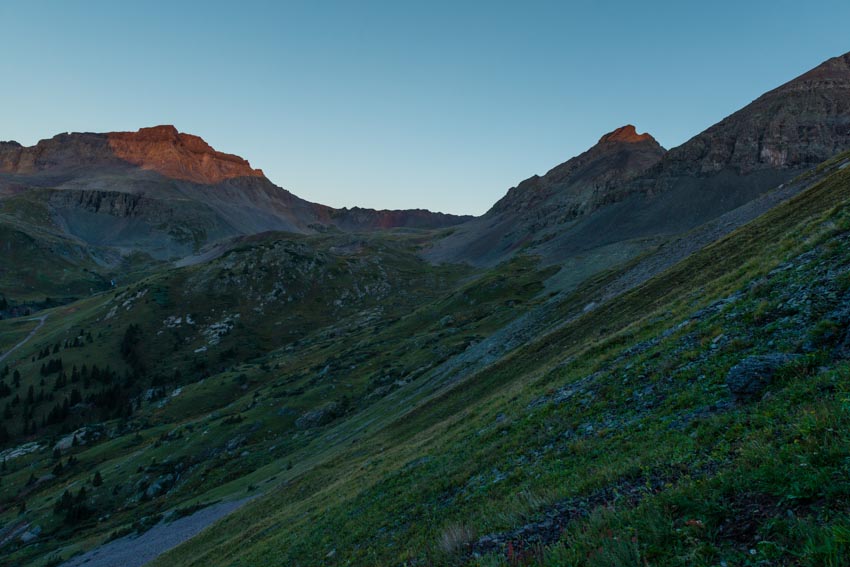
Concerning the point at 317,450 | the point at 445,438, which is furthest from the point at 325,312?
the point at 445,438

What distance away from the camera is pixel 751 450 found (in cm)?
804

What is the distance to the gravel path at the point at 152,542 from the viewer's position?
41.1 meters

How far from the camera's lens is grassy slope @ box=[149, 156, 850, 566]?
21.7 feet

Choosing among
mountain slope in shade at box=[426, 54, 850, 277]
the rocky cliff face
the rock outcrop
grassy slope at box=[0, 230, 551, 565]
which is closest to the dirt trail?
grassy slope at box=[0, 230, 551, 565]

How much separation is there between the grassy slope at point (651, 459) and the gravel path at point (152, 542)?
9.76 metres

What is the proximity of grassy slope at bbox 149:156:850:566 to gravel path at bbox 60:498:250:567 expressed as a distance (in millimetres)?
9762

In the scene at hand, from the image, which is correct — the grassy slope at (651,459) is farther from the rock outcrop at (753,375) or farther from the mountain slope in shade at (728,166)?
the mountain slope in shade at (728,166)

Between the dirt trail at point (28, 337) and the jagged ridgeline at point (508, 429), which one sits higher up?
the dirt trail at point (28, 337)

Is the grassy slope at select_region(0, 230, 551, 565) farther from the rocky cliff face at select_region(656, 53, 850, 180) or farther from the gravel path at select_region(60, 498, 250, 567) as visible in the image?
the rocky cliff face at select_region(656, 53, 850, 180)

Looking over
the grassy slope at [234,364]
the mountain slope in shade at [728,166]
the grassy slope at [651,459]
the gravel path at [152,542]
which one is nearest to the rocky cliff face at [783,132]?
the mountain slope in shade at [728,166]

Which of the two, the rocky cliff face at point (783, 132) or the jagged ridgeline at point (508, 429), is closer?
the jagged ridgeline at point (508, 429)

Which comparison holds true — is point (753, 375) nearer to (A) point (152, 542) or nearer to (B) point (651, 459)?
(B) point (651, 459)

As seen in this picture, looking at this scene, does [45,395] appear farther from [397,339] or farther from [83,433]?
[397,339]

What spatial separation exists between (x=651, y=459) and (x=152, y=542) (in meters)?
51.1
